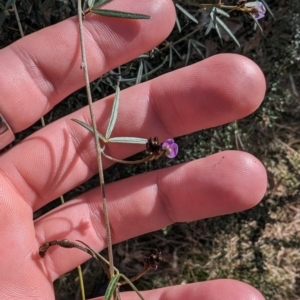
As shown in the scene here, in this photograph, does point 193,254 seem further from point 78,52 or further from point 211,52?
point 78,52

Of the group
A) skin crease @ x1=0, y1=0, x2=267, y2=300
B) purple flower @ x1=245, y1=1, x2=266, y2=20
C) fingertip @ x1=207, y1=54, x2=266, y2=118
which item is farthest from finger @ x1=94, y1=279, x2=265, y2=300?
purple flower @ x1=245, y1=1, x2=266, y2=20

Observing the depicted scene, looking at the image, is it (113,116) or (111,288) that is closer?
(111,288)

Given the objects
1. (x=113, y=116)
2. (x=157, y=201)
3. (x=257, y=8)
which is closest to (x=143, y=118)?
(x=113, y=116)

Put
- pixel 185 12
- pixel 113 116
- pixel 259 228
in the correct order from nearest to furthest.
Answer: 1. pixel 113 116
2. pixel 185 12
3. pixel 259 228

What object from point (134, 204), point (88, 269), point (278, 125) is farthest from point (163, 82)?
point (88, 269)

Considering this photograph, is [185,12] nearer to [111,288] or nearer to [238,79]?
[238,79]

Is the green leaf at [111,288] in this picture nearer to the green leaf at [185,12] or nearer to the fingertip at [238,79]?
the fingertip at [238,79]

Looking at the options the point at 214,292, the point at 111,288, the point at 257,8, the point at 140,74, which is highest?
the point at 257,8
